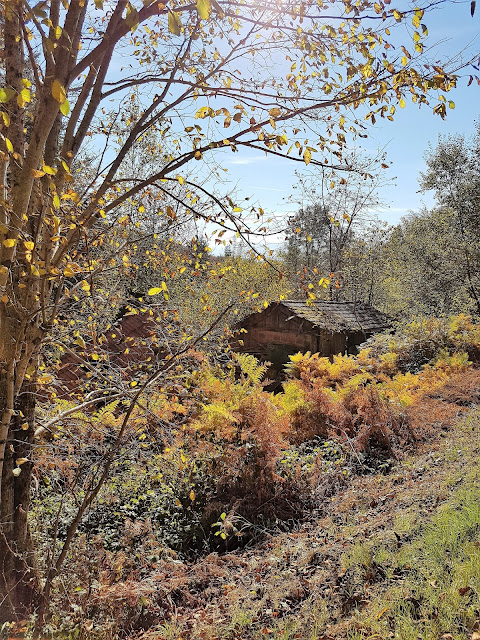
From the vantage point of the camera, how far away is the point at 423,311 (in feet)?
51.9

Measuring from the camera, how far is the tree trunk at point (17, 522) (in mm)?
3500

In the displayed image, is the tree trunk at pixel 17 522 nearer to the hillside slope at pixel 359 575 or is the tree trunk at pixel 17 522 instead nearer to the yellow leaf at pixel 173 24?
the hillside slope at pixel 359 575

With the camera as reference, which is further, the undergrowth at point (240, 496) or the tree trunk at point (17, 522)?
the tree trunk at point (17, 522)

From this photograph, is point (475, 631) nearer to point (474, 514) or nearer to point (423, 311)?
point (474, 514)

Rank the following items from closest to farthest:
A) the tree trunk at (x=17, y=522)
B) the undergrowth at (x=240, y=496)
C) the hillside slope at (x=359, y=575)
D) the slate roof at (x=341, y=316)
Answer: the hillside slope at (x=359, y=575) → the undergrowth at (x=240, y=496) → the tree trunk at (x=17, y=522) → the slate roof at (x=341, y=316)

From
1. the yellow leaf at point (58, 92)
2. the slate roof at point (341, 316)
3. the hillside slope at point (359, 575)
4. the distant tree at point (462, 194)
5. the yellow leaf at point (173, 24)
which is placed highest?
the distant tree at point (462, 194)

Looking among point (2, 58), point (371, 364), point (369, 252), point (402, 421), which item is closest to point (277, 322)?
point (371, 364)

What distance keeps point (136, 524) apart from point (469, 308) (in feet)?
44.4

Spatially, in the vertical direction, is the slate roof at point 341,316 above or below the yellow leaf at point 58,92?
→ below

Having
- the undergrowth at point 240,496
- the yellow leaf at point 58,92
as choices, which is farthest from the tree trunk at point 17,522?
the yellow leaf at point 58,92

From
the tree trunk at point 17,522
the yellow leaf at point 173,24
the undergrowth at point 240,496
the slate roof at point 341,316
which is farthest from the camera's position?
the slate roof at point 341,316

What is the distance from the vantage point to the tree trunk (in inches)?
138

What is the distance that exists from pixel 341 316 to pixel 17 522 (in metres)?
13.6

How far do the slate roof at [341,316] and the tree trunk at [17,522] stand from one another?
10.6m
